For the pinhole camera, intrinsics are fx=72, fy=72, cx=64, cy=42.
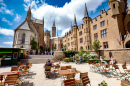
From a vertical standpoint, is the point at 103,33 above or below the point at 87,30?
below

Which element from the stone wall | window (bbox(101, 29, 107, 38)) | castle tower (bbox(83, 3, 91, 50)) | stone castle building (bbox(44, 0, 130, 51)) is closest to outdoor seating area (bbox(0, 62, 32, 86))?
the stone wall

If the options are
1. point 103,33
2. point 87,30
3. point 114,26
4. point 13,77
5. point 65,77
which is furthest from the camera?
point 87,30

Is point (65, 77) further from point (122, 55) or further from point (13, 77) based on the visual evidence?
point (122, 55)

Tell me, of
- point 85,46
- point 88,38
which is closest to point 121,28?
point 88,38

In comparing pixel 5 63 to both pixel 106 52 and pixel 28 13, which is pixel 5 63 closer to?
pixel 106 52

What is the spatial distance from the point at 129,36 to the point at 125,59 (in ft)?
15.1

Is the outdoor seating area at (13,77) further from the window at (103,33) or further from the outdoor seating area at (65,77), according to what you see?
the window at (103,33)

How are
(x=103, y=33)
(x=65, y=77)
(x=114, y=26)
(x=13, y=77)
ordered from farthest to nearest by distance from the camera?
(x=103, y=33)
(x=114, y=26)
(x=65, y=77)
(x=13, y=77)

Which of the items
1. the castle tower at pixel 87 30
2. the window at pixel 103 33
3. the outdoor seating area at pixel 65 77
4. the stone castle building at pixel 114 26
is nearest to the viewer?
the outdoor seating area at pixel 65 77

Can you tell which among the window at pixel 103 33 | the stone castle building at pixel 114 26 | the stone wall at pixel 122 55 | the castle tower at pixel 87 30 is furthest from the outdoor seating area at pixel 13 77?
the castle tower at pixel 87 30

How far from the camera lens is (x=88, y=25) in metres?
25.0

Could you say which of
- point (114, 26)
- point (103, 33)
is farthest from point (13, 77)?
point (103, 33)

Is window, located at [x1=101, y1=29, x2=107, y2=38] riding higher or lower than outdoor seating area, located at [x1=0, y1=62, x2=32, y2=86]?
higher

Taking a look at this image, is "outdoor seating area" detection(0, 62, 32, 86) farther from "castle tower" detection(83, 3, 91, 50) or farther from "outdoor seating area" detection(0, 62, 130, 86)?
"castle tower" detection(83, 3, 91, 50)
